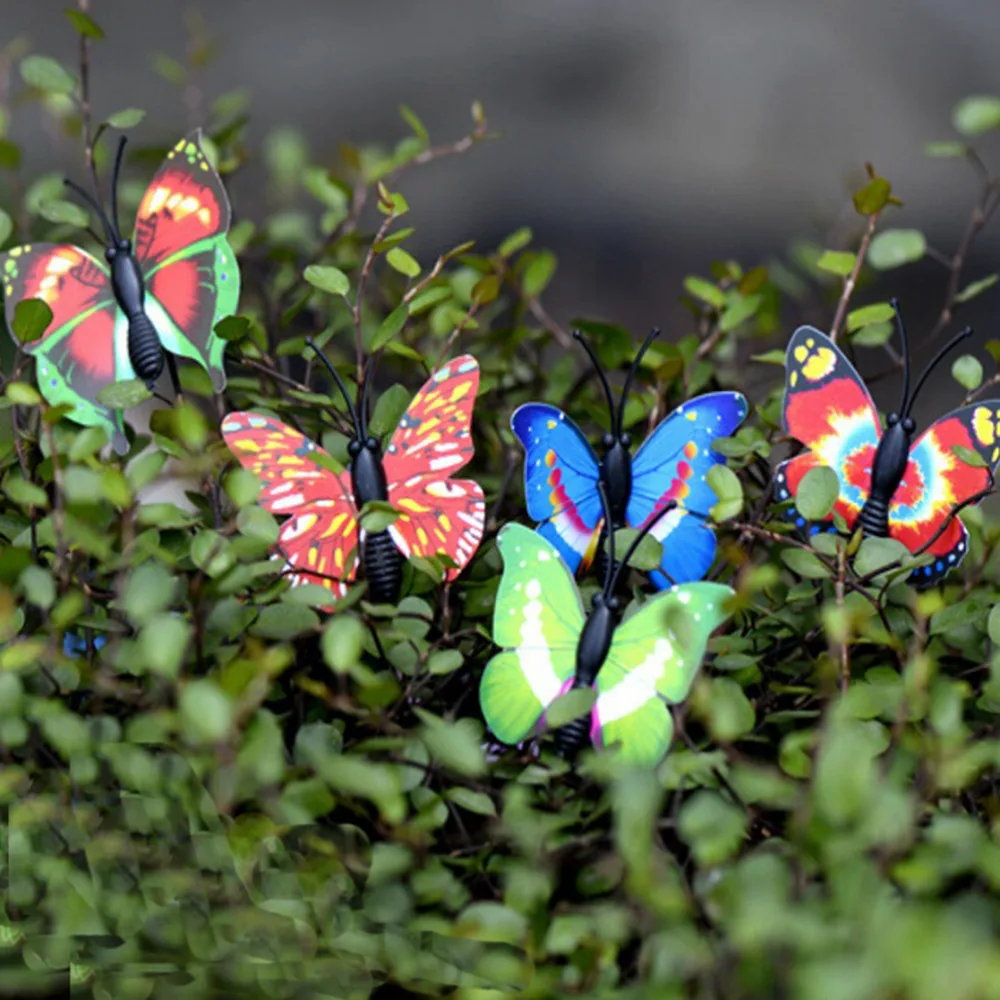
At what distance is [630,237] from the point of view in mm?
2008

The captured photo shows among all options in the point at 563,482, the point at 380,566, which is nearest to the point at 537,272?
the point at 563,482

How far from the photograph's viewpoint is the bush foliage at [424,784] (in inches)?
19.7

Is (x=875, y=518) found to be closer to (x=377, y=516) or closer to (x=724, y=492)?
(x=724, y=492)

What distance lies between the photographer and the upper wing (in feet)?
2.94

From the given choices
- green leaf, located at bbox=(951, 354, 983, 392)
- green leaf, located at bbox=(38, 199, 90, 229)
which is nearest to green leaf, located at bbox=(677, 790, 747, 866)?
green leaf, located at bbox=(951, 354, 983, 392)

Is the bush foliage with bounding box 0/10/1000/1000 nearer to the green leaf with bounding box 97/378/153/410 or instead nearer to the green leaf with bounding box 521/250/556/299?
the green leaf with bounding box 97/378/153/410

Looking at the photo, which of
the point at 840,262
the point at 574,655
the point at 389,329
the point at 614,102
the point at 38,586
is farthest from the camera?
the point at 614,102

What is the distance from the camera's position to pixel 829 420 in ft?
2.77

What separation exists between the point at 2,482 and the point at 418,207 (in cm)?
135

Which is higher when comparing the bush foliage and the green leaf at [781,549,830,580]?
the green leaf at [781,549,830,580]

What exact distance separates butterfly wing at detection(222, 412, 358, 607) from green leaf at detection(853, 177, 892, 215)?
50 cm

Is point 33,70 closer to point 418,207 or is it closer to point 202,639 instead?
point 202,639

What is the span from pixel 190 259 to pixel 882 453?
1.89 ft

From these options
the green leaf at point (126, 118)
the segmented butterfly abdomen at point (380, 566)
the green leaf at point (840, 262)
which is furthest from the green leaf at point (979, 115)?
the green leaf at point (126, 118)
